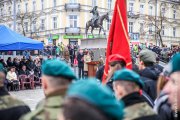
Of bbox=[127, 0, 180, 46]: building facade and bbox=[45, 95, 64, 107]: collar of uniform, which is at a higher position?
bbox=[127, 0, 180, 46]: building facade

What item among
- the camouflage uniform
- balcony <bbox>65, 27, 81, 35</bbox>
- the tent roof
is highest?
balcony <bbox>65, 27, 81, 35</bbox>

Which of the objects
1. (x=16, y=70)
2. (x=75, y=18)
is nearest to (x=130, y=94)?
(x=16, y=70)

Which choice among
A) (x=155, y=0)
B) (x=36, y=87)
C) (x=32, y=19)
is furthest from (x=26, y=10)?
(x=36, y=87)

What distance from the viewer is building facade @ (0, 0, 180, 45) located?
52156mm

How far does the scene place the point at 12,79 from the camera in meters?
17.1

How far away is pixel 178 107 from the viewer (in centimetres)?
250

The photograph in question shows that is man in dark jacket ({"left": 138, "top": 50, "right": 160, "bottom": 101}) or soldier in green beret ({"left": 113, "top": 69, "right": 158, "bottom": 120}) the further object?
man in dark jacket ({"left": 138, "top": 50, "right": 160, "bottom": 101})

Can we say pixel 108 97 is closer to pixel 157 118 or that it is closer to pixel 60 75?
pixel 60 75

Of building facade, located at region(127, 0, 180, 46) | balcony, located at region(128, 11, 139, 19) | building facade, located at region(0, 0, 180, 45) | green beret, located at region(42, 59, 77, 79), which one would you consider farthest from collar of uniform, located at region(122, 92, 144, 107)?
balcony, located at region(128, 11, 139, 19)

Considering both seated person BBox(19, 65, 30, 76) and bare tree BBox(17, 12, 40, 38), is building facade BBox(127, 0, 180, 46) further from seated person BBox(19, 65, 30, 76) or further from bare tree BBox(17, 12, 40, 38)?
seated person BBox(19, 65, 30, 76)

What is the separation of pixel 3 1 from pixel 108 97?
64970mm

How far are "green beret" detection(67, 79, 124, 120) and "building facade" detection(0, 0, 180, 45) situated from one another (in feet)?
139

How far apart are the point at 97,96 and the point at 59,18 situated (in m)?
51.7

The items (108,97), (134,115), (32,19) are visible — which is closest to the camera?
(108,97)
